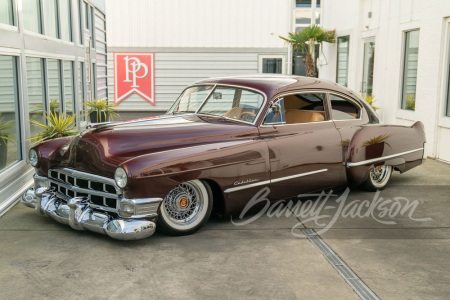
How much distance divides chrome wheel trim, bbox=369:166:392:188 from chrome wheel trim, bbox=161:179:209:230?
2.72 meters

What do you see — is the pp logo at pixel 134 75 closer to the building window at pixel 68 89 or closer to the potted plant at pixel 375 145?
the building window at pixel 68 89

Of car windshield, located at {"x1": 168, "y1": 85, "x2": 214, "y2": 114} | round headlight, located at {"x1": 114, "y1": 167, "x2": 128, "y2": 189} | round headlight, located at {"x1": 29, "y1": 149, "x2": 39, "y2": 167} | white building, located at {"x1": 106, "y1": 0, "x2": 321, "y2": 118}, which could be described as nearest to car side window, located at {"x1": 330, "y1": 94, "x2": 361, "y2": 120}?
car windshield, located at {"x1": 168, "y1": 85, "x2": 214, "y2": 114}

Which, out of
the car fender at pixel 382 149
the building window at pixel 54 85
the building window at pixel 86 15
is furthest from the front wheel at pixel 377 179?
the building window at pixel 86 15

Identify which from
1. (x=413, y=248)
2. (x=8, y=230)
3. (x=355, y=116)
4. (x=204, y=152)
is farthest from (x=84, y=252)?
(x=355, y=116)

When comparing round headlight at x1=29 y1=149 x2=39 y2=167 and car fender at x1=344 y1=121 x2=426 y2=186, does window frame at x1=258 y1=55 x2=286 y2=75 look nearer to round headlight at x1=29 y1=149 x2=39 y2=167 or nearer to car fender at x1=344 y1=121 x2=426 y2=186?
car fender at x1=344 y1=121 x2=426 y2=186

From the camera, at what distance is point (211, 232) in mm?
5047

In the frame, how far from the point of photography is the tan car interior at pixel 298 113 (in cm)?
590

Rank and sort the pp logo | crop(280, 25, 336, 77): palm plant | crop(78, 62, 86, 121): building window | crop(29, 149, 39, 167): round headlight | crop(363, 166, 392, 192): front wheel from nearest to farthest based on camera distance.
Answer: crop(29, 149, 39, 167): round headlight
crop(363, 166, 392, 192): front wheel
crop(78, 62, 86, 121): building window
crop(280, 25, 336, 77): palm plant
the pp logo

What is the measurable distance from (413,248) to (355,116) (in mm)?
2304

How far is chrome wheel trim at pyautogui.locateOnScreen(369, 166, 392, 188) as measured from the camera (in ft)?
22.0

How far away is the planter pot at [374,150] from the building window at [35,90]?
14.7 feet

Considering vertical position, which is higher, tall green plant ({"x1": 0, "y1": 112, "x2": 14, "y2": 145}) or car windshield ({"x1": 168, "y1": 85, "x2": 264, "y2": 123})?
car windshield ({"x1": 168, "y1": 85, "x2": 264, "y2": 123})

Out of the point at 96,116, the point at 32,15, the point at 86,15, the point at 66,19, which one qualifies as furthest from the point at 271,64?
the point at 32,15

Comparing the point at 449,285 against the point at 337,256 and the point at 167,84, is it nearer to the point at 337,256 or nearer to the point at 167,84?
the point at 337,256
